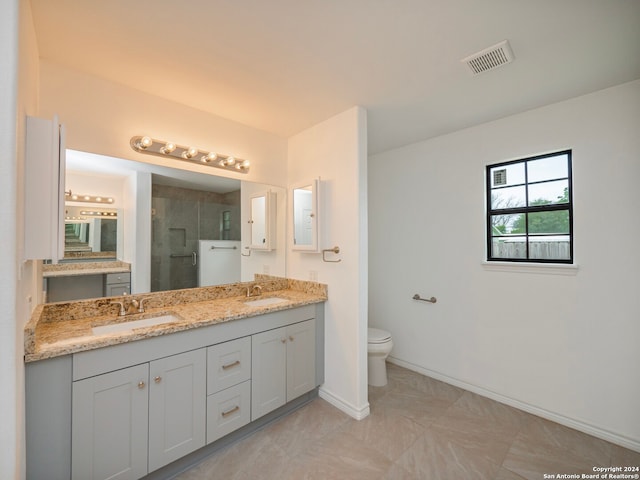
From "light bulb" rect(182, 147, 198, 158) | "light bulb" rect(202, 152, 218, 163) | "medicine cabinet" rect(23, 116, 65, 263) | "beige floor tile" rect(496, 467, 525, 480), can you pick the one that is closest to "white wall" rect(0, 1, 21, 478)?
"medicine cabinet" rect(23, 116, 65, 263)

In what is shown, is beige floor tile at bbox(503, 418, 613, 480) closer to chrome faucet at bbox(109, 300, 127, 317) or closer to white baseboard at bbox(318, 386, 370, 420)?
white baseboard at bbox(318, 386, 370, 420)

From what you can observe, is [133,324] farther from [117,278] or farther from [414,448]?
[414,448]

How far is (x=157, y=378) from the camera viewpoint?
1562 millimetres

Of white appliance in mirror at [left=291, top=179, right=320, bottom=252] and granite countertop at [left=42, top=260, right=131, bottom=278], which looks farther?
white appliance in mirror at [left=291, top=179, right=320, bottom=252]

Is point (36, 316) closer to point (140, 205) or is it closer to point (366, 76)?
point (140, 205)

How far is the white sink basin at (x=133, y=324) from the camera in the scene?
65.8 inches

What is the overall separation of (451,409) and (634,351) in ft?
4.25

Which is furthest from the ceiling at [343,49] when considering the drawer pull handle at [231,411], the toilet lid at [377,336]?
the drawer pull handle at [231,411]

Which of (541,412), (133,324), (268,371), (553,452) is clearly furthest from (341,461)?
(541,412)

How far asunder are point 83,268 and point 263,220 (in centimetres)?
141

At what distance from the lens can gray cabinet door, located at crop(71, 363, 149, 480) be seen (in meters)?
1.33

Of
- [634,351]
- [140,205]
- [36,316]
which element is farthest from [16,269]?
[634,351]

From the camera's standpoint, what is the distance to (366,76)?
1872mm

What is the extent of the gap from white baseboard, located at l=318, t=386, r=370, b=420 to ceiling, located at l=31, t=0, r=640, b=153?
2433 mm
